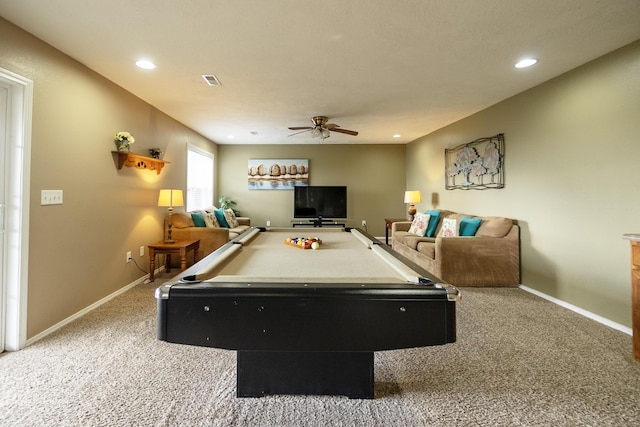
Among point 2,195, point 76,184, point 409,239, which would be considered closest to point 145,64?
point 76,184

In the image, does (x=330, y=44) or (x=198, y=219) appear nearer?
(x=330, y=44)

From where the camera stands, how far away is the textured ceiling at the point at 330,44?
1.90 metres

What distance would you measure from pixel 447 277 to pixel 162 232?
3992 millimetres

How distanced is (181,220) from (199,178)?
1.65 m

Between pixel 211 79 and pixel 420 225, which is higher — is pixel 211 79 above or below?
above

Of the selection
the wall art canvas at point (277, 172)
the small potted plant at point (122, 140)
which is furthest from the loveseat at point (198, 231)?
the wall art canvas at point (277, 172)

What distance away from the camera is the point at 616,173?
2.50 metres

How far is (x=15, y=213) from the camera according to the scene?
210 cm

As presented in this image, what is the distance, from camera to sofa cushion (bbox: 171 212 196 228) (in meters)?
4.38

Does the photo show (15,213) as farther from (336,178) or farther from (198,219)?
(336,178)

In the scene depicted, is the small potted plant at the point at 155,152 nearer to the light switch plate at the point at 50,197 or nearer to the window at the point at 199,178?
the window at the point at 199,178

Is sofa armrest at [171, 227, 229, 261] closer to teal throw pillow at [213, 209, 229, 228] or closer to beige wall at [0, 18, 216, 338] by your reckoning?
beige wall at [0, 18, 216, 338]

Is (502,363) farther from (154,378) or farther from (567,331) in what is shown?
(154,378)

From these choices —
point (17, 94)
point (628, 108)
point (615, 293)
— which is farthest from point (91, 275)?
point (628, 108)
